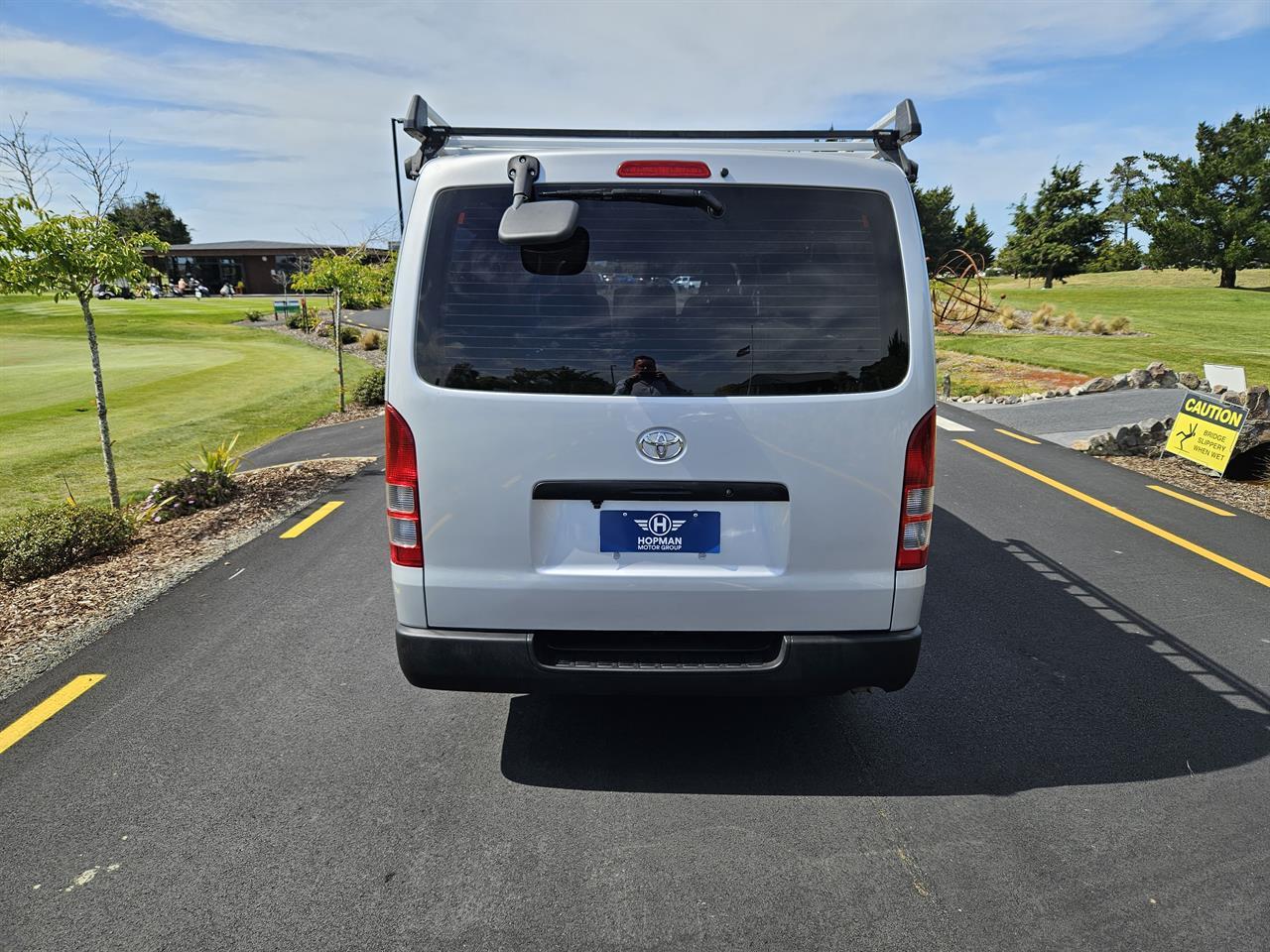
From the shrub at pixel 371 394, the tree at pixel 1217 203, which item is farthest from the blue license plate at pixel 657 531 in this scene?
the tree at pixel 1217 203

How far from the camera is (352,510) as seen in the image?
788 cm

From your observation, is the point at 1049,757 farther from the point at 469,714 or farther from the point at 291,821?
the point at 291,821

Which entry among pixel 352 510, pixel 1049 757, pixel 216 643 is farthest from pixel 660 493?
pixel 352 510

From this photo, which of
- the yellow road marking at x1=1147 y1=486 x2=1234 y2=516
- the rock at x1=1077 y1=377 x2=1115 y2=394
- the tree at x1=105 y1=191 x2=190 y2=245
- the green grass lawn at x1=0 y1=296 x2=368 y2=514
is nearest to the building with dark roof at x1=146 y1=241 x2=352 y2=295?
the tree at x1=105 y1=191 x2=190 y2=245

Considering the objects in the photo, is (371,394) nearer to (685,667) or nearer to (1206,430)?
(1206,430)

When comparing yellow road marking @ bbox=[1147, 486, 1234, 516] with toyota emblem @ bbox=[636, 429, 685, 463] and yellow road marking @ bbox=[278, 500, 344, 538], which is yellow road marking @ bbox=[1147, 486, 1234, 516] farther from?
yellow road marking @ bbox=[278, 500, 344, 538]

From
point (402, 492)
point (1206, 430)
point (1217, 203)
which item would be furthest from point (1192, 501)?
point (1217, 203)

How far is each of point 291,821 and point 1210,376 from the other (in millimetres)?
12443

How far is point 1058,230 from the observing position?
188 ft

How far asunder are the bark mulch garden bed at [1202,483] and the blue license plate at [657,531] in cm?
721

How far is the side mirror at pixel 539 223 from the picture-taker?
2.76 m

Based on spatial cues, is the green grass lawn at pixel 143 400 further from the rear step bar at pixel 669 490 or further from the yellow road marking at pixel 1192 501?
the yellow road marking at pixel 1192 501

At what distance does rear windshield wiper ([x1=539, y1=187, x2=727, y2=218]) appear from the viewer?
286 centimetres

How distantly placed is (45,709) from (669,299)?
140 inches
